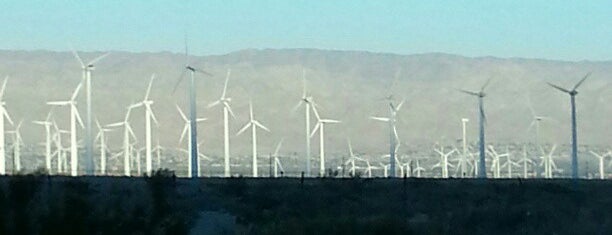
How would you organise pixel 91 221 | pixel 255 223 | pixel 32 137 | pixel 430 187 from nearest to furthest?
1. pixel 91 221
2. pixel 255 223
3. pixel 430 187
4. pixel 32 137

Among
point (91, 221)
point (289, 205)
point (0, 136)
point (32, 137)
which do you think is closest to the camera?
point (91, 221)

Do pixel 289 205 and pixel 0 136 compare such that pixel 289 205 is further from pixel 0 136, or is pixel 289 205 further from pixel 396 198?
pixel 0 136

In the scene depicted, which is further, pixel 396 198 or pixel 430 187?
pixel 430 187

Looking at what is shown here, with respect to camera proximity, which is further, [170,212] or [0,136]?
[0,136]

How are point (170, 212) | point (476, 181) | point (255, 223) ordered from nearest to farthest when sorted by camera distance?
point (170, 212) → point (255, 223) → point (476, 181)

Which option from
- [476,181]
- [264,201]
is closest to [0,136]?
[476,181]

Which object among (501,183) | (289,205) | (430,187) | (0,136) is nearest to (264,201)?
(289,205)

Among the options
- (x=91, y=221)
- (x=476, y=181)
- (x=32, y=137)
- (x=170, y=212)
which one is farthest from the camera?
(x=32, y=137)

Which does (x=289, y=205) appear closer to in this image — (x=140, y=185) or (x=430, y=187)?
(x=140, y=185)
